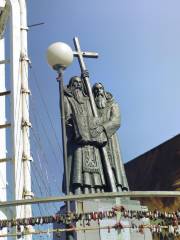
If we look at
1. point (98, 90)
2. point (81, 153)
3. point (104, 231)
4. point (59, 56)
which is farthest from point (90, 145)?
point (59, 56)

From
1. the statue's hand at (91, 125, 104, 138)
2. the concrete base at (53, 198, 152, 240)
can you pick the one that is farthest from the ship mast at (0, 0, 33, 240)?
the concrete base at (53, 198, 152, 240)

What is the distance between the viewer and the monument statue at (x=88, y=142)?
34.7 ft

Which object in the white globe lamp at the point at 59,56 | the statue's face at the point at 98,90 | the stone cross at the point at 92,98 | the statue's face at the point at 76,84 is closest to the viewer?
the white globe lamp at the point at 59,56

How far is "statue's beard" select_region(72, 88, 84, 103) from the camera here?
11336mm

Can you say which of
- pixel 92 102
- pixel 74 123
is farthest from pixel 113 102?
pixel 74 123

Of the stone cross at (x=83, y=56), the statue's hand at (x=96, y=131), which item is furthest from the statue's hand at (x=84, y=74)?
the statue's hand at (x=96, y=131)

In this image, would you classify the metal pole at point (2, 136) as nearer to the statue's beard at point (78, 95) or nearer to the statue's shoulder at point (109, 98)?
the statue's shoulder at point (109, 98)

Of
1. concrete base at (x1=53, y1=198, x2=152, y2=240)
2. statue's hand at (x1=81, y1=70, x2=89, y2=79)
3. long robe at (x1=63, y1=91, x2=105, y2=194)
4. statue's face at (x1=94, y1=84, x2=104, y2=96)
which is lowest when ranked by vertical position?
concrete base at (x1=53, y1=198, x2=152, y2=240)

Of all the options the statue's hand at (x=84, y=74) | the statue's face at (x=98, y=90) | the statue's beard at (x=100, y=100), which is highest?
the statue's hand at (x=84, y=74)

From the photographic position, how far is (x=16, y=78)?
24.5 meters

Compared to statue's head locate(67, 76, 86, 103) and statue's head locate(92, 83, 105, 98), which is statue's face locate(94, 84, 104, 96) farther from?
statue's head locate(67, 76, 86, 103)

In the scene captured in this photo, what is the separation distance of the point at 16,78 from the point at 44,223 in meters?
18.5

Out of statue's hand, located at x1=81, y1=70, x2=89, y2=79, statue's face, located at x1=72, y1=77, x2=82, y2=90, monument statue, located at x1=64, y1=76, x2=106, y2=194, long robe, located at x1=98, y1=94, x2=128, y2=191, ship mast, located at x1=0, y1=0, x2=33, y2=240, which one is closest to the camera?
monument statue, located at x1=64, y1=76, x2=106, y2=194

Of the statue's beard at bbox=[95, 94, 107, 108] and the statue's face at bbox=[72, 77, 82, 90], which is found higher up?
the statue's face at bbox=[72, 77, 82, 90]
